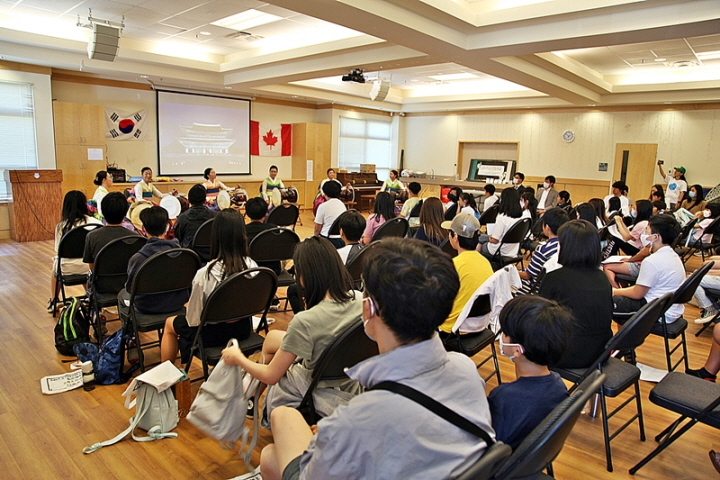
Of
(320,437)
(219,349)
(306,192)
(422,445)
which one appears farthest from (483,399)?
(306,192)

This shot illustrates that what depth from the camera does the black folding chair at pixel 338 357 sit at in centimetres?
173

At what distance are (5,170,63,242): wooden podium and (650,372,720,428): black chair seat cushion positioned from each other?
8.92 meters

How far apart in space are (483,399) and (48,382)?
3.04 metres

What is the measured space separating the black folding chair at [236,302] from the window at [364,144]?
11.8 meters

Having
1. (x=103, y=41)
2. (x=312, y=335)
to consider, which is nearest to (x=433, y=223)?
(x=312, y=335)

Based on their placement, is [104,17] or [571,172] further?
[571,172]

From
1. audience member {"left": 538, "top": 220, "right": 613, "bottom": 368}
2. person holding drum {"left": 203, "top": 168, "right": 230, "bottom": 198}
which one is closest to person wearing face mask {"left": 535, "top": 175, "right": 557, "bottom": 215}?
person holding drum {"left": 203, "top": 168, "right": 230, "bottom": 198}

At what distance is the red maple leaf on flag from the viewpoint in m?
12.7

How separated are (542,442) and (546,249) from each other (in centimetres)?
275

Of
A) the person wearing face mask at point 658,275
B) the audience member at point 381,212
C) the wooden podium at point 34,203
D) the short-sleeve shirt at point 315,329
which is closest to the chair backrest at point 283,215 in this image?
the audience member at point 381,212

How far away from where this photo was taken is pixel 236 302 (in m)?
2.47

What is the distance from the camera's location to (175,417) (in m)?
2.58

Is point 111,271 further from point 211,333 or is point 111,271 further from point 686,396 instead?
point 686,396

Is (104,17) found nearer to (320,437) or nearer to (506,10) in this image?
(506,10)
